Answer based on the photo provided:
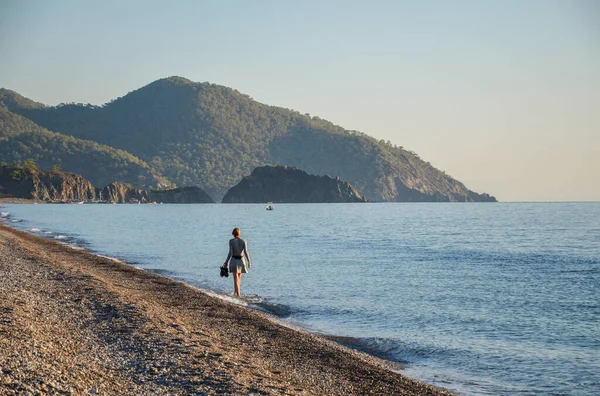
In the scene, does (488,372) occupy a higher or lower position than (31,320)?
lower

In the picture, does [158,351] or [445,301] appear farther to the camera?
[445,301]

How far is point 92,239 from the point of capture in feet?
196

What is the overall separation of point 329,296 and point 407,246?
3162cm

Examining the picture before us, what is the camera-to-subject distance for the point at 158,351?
12.4 meters

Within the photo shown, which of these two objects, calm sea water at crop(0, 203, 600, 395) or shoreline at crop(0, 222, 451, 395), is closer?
shoreline at crop(0, 222, 451, 395)

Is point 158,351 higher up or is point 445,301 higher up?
point 158,351

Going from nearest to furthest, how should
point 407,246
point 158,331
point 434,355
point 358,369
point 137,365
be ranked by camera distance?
point 137,365
point 358,369
point 158,331
point 434,355
point 407,246

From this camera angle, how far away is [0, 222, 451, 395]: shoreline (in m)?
10.0

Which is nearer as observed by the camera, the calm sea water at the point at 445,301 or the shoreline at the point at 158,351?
the shoreline at the point at 158,351

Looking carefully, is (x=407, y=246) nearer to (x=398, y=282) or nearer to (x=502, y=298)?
(x=398, y=282)

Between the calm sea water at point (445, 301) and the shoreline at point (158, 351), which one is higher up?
the shoreline at point (158, 351)

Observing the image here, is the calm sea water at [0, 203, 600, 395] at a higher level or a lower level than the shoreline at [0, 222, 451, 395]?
lower

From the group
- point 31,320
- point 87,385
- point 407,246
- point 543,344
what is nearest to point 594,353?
point 543,344

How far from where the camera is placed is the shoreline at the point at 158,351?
10016 millimetres
